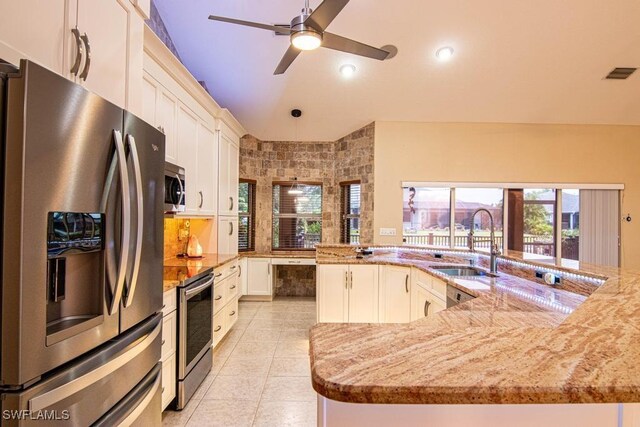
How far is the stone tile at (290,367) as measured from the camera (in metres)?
2.86

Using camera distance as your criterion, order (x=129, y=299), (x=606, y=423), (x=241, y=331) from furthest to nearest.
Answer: (x=241, y=331) → (x=129, y=299) → (x=606, y=423)

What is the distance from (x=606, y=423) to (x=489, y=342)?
279 millimetres

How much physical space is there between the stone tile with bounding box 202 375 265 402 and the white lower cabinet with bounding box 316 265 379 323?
3.61 feet

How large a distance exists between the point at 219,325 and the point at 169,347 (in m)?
1.11

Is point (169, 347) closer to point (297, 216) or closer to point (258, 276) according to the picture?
point (258, 276)

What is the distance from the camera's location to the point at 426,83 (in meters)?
4.04

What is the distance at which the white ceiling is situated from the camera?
3.11 m

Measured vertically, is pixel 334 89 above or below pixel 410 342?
above

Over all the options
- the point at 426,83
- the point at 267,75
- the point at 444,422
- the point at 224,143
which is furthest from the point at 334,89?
the point at 444,422

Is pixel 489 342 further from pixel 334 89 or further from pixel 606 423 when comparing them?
pixel 334 89

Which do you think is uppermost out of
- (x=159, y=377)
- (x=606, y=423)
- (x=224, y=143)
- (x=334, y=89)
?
(x=334, y=89)

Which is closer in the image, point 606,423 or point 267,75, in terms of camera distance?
point 606,423

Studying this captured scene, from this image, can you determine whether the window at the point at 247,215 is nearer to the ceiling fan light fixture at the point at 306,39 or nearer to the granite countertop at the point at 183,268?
the granite countertop at the point at 183,268

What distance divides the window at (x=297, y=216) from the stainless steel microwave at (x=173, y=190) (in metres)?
3.24
